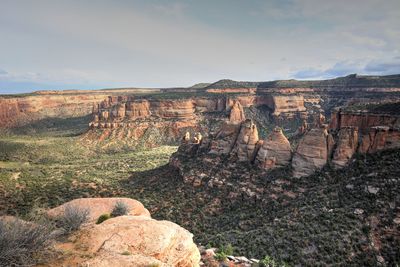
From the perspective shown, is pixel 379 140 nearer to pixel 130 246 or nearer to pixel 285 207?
pixel 285 207

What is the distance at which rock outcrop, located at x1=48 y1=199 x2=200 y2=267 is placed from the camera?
14.1 m

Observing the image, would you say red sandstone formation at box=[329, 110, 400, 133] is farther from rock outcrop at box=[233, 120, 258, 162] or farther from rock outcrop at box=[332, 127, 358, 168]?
rock outcrop at box=[233, 120, 258, 162]

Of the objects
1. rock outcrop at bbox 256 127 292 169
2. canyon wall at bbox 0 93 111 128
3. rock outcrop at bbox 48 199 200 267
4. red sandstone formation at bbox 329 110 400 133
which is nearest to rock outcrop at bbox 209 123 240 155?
rock outcrop at bbox 256 127 292 169

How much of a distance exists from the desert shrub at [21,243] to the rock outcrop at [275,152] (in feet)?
113

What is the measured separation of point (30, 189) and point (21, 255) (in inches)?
1852

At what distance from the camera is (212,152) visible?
177 ft

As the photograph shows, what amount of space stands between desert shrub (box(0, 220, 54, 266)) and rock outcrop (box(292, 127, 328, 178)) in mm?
33753

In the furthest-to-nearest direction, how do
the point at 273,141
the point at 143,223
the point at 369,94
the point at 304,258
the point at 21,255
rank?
the point at 369,94 → the point at 273,141 → the point at 304,258 → the point at 143,223 → the point at 21,255

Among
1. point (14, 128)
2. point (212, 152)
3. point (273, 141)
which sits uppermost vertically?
point (273, 141)

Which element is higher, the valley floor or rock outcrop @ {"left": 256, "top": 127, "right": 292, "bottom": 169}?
rock outcrop @ {"left": 256, "top": 127, "right": 292, "bottom": 169}

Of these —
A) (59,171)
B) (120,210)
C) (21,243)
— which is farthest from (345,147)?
(59,171)

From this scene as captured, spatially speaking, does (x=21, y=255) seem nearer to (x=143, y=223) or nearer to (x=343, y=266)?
(x=143, y=223)

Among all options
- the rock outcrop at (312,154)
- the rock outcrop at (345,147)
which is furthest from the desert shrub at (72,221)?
the rock outcrop at (345,147)

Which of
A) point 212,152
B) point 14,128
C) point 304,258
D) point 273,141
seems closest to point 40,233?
point 304,258
